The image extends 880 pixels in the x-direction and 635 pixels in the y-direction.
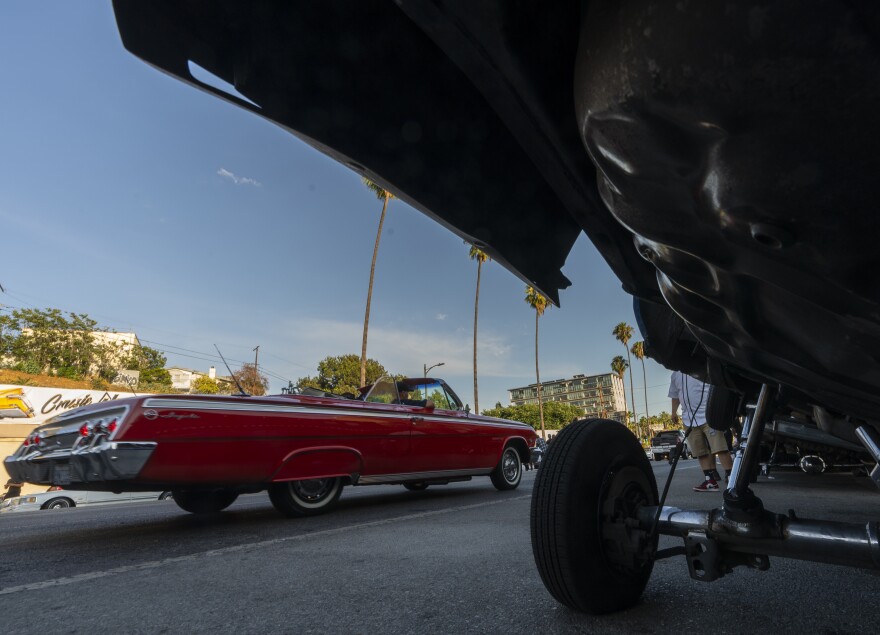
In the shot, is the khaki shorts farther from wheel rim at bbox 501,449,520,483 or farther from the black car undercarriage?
the black car undercarriage

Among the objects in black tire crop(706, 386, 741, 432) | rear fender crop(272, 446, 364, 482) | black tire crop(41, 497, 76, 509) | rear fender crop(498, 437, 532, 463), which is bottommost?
black tire crop(41, 497, 76, 509)

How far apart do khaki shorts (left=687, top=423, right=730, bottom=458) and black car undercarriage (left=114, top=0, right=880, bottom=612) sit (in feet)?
14.5

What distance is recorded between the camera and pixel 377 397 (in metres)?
5.54

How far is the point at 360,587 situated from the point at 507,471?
4591 millimetres

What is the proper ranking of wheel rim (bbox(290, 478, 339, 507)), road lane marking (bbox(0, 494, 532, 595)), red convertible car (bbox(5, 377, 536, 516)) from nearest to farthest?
road lane marking (bbox(0, 494, 532, 595))
red convertible car (bbox(5, 377, 536, 516))
wheel rim (bbox(290, 478, 339, 507))

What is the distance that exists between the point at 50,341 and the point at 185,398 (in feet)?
175

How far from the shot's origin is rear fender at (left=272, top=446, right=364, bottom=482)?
4.10m

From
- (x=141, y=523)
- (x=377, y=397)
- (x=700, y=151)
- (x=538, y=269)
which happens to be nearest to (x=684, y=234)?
(x=700, y=151)

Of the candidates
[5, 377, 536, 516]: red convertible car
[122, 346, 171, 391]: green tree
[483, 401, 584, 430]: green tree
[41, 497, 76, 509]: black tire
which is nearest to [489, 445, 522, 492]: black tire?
[5, 377, 536, 516]: red convertible car

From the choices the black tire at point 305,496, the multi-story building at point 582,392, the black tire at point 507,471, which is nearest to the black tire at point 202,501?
the black tire at point 305,496

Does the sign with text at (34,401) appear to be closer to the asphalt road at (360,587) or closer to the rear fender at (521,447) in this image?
the rear fender at (521,447)

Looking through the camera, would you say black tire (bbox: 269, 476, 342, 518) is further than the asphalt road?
Yes

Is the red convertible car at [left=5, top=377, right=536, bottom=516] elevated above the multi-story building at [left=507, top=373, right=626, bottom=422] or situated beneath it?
situated beneath

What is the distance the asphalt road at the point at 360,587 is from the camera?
68.4 inches
